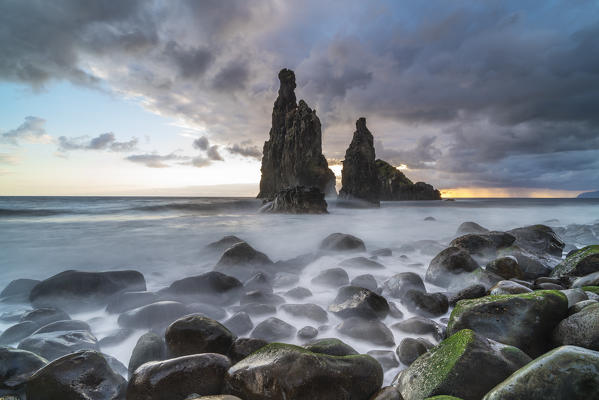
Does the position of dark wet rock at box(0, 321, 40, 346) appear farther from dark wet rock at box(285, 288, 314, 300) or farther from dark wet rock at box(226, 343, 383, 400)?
dark wet rock at box(285, 288, 314, 300)

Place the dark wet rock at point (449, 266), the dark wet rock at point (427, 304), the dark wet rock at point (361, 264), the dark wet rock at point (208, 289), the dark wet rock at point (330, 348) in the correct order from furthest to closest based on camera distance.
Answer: the dark wet rock at point (361, 264), the dark wet rock at point (449, 266), the dark wet rock at point (208, 289), the dark wet rock at point (427, 304), the dark wet rock at point (330, 348)

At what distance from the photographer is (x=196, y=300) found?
4.66 m

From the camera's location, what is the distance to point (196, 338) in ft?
9.32

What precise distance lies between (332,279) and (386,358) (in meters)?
2.51

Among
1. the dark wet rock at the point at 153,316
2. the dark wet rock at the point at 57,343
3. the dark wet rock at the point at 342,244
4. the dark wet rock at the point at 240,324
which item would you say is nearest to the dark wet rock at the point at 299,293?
the dark wet rock at the point at 240,324

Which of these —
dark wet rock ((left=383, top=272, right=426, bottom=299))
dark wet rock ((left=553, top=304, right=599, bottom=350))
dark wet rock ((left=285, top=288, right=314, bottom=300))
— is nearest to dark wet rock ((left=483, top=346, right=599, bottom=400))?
dark wet rock ((left=553, top=304, right=599, bottom=350))

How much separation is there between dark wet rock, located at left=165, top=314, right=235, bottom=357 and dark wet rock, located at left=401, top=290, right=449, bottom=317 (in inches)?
109

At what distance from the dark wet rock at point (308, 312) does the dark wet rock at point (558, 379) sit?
238 cm

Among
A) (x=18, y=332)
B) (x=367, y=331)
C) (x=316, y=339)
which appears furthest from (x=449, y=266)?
(x=18, y=332)

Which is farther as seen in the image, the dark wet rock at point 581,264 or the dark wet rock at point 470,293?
the dark wet rock at point 581,264

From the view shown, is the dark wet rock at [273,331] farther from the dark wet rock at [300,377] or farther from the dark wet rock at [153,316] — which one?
the dark wet rock at [153,316]

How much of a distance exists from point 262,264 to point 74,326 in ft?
12.2

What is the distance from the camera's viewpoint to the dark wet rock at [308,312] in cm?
393

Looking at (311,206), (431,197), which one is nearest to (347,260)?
(311,206)
